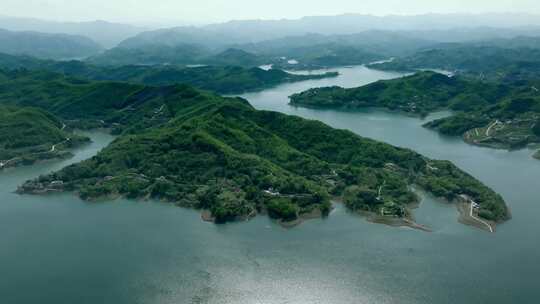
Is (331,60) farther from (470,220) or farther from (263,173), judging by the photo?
(470,220)


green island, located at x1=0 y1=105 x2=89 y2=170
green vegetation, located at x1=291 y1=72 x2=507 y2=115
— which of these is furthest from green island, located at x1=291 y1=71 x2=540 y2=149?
green island, located at x1=0 y1=105 x2=89 y2=170

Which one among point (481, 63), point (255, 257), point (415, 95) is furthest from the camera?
point (481, 63)

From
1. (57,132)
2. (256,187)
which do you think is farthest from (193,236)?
(57,132)

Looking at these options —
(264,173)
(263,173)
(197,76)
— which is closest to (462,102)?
(264,173)

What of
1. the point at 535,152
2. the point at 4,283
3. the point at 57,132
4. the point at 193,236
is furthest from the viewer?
the point at 57,132

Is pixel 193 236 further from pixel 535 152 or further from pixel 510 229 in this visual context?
pixel 535 152

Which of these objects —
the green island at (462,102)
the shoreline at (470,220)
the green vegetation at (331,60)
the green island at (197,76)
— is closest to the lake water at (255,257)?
the shoreline at (470,220)

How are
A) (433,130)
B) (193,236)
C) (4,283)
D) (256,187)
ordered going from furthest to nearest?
(433,130) < (256,187) < (193,236) < (4,283)

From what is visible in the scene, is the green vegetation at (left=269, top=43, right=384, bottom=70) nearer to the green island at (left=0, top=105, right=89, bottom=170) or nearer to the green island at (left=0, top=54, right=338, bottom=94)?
the green island at (left=0, top=54, right=338, bottom=94)
